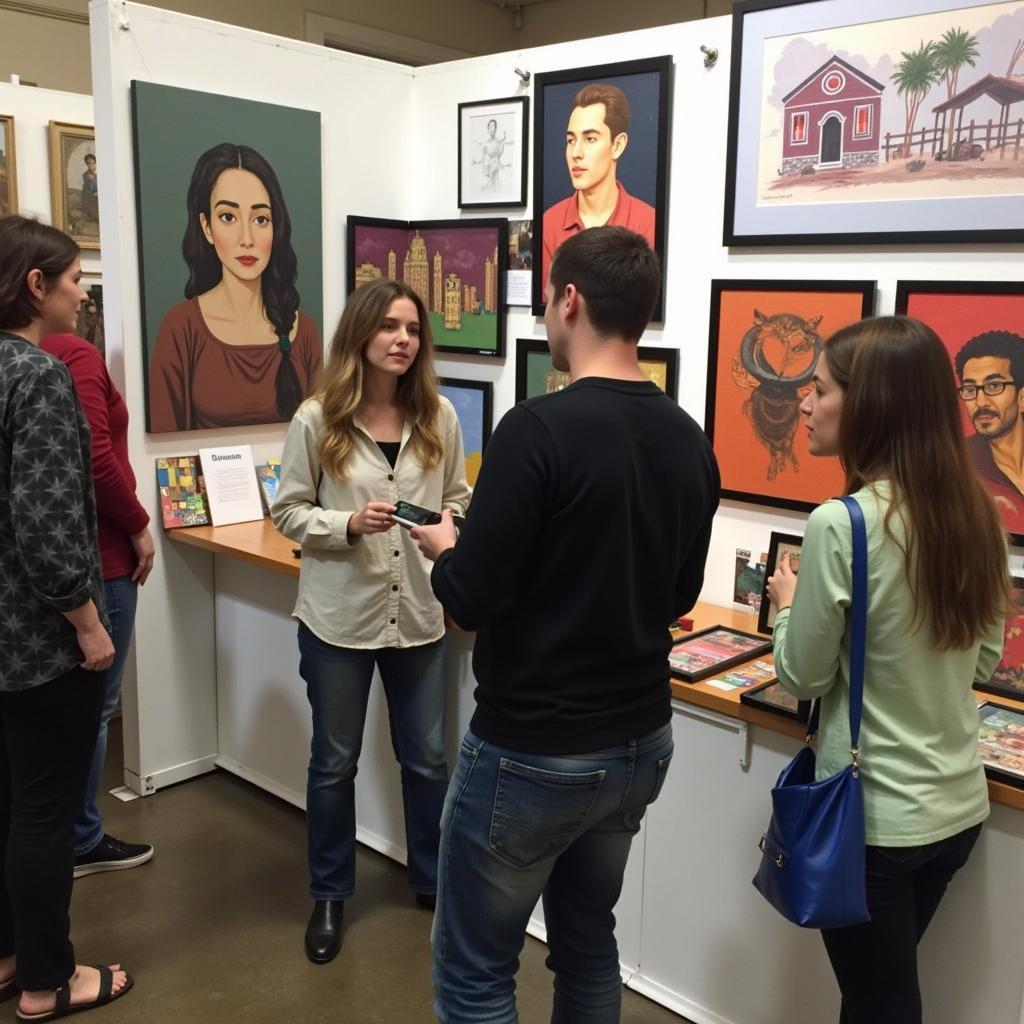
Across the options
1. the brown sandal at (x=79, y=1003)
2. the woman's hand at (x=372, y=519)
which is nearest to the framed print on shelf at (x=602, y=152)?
the woman's hand at (x=372, y=519)

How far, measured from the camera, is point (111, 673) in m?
2.78

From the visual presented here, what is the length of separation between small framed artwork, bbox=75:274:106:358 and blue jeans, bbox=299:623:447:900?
1.92 m

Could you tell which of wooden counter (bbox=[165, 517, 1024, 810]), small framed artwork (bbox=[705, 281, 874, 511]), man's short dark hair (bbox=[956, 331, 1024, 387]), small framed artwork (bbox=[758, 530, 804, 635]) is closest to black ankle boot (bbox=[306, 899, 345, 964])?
wooden counter (bbox=[165, 517, 1024, 810])

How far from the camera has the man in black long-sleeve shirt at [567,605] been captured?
4.69ft

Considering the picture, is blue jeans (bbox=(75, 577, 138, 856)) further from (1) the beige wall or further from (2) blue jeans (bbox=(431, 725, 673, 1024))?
(1) the beige wall

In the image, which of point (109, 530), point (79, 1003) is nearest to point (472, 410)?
point (109, 530)

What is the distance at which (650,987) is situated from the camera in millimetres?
2418

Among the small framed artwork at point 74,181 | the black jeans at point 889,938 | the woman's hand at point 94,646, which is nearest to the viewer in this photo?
the black jeans at point 889,938

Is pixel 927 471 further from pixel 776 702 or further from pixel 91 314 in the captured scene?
pixel 91 314

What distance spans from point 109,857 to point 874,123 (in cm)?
275

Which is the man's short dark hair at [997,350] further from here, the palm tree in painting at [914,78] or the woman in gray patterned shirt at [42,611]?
the woman in gray patterned shirt at [42,611]

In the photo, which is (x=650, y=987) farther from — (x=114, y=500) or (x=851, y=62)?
(x=851, y=62)

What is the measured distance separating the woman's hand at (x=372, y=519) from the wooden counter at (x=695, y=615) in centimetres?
66

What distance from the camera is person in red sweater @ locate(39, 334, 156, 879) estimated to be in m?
2.62
